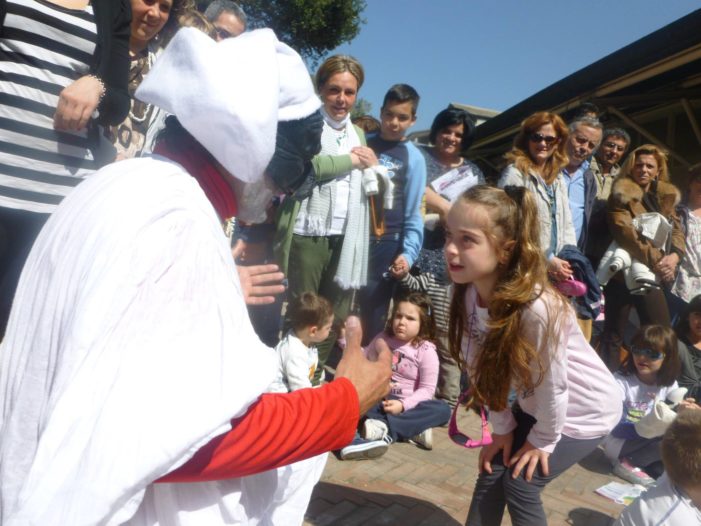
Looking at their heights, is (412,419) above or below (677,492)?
below

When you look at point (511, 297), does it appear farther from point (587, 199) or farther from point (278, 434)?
point (587, 199)

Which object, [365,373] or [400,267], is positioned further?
[400,267]

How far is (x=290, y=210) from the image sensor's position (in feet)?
12.4

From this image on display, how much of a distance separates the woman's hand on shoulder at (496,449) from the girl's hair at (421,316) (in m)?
1.93

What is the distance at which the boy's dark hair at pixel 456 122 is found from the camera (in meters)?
4.74

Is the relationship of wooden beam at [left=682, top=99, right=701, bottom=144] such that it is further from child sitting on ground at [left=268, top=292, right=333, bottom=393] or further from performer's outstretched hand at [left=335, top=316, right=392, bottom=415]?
performer's outstretched hand at [left=335, top=316, right=392, bottom=415]

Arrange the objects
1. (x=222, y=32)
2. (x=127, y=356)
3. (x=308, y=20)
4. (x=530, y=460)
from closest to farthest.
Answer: (x=127, y=356) < (x=530, y=460) < (x=222, y=32) < (x=308, y=20)

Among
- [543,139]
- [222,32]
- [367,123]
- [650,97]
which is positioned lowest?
[543,139]

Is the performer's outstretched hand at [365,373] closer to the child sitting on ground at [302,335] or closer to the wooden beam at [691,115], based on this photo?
the child sitting on ground at [302,335]

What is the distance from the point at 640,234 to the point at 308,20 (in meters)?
18.7

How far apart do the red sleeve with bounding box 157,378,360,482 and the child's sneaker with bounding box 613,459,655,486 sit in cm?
325

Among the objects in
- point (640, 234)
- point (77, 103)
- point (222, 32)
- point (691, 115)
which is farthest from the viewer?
point (691, 115)

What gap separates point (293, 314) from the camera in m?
4.06

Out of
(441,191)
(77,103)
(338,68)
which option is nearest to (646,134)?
(441,191)
